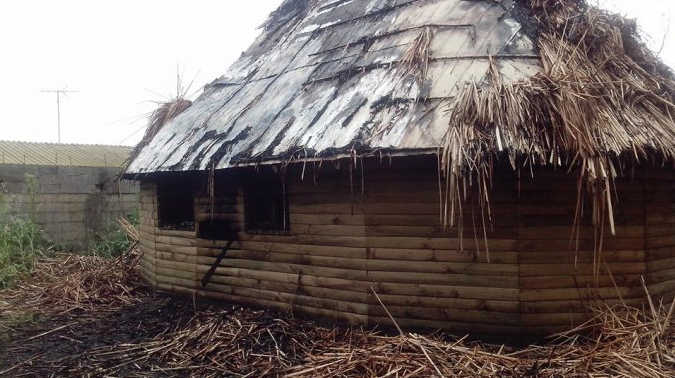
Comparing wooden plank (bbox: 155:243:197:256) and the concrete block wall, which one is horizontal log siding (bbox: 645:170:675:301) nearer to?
wooden plank (bbox: 155:243:197:256)

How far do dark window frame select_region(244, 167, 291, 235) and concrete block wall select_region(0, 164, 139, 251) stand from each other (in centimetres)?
706

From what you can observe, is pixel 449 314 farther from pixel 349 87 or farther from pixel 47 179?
pixel 47 179

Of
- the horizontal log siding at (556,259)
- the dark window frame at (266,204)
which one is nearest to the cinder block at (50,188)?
the dark window frame at (266,204)

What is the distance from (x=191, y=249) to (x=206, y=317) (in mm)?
1353

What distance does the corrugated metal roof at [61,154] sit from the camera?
13906 millimetres

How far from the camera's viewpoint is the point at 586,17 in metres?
6.34

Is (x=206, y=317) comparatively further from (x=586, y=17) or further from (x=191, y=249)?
(x=586, y=17)

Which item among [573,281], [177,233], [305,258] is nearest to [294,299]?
[305,258]

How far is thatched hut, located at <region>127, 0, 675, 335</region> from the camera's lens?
506cm

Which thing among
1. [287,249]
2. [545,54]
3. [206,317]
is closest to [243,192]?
[287,249]

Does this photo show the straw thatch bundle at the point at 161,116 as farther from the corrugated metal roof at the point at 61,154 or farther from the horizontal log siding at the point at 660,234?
the horizontal log siding at the point at 660,234

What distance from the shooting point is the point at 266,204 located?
23.5 feet

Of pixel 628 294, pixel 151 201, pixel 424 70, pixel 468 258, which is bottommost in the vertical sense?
pixel 628 294

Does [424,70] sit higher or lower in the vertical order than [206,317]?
higher
